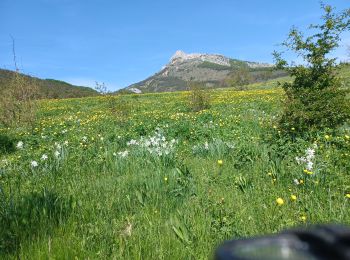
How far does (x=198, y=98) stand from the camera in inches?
773

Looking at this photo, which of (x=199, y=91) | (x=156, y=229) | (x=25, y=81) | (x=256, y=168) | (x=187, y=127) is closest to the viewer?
(x=156, y=229)

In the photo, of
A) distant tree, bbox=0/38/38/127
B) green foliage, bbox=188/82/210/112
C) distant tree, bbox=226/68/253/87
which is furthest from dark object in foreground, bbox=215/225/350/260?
distant tree, bbox=226/68/253/87

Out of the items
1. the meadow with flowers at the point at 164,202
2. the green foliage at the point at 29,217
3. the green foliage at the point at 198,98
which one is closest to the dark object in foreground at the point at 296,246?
the meadow with flowers at the point at 164,202

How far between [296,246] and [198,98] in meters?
19.2

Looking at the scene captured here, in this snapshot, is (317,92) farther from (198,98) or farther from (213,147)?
(198,98)

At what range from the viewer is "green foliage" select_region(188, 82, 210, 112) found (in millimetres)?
19594

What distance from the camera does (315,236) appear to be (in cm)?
57

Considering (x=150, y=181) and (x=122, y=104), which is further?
(x=122, y=104)

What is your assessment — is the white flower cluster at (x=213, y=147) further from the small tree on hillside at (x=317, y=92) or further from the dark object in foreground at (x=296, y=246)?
the dark object in foreground at (x=296, y=246)

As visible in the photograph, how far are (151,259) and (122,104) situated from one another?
42.5 feet

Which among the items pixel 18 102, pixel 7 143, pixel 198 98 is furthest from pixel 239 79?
pixel 7 143

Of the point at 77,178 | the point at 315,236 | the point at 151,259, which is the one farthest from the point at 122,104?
the point at 315,236

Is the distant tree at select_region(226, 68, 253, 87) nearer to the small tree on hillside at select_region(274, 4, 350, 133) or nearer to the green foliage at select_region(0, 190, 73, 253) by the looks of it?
the small tree on hillside at select_region(274, 4, 350, 133)

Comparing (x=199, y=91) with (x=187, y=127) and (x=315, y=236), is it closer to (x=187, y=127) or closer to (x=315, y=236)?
(x=187, y=127)
